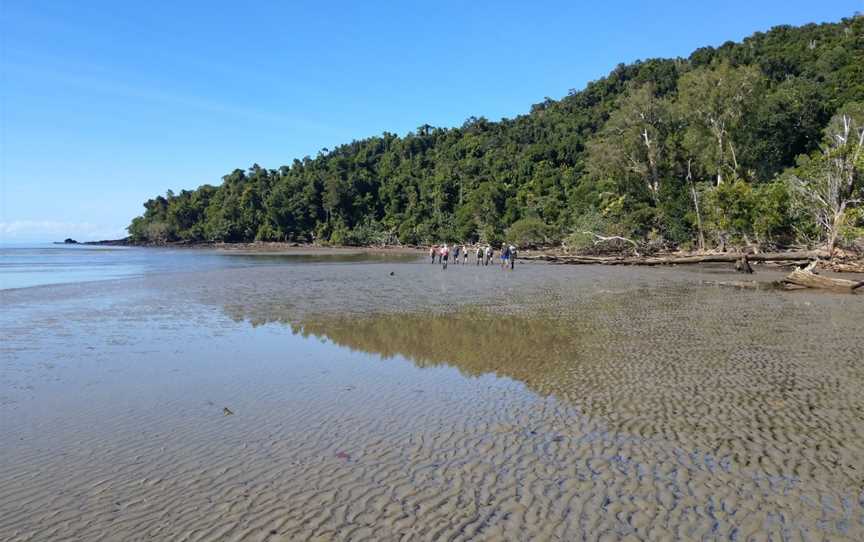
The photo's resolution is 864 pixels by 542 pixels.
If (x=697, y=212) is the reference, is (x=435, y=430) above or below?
below

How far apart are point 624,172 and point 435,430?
→ 54614 millimetres

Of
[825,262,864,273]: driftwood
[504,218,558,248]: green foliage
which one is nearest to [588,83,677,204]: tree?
[504,218,558,248]: green foliage

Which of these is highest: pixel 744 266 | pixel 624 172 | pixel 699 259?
pixel 624 172

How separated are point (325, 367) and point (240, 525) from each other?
5.52 m

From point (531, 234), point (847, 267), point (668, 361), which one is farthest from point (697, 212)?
point (668, 361)

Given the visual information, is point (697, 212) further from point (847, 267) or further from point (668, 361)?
point (668, 361)

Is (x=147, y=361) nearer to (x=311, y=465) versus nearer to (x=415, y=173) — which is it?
(x=311, y=465)

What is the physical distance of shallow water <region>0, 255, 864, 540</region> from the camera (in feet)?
15.1

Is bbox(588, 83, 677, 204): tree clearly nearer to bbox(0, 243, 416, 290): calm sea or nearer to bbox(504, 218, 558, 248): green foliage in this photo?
bbox(504, 218, 558, 248): green foliage

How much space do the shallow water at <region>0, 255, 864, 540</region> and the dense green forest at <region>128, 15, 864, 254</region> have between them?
28.0 meters

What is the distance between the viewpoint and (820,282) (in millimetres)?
21547

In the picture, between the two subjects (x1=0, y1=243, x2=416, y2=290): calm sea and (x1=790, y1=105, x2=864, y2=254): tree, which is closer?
(x1=790, y1=105, x2=864, y2=254): tree

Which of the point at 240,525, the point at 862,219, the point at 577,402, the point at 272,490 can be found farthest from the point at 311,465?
the point at 862,219

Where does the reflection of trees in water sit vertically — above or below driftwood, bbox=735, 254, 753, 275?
below
